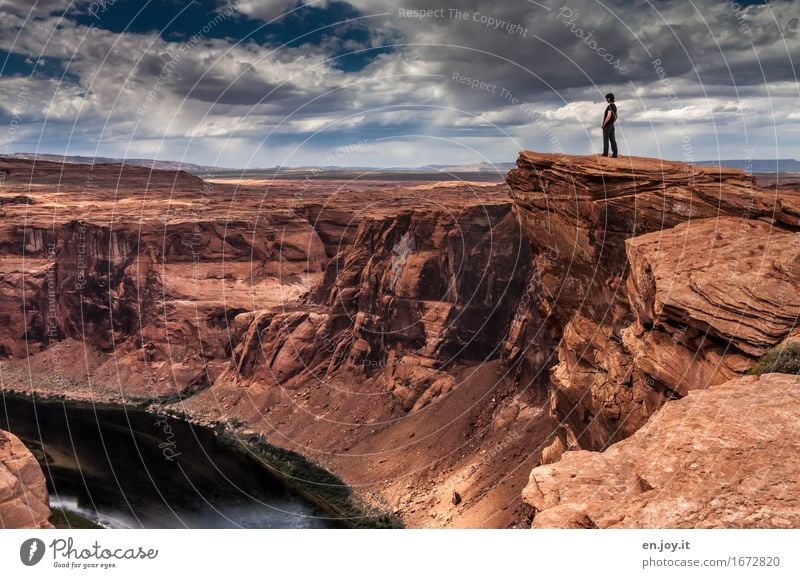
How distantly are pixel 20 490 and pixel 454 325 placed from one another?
5018cm

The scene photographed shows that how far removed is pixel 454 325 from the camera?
211 ft

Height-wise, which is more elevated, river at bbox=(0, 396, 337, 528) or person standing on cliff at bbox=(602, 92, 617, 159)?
person standing on cliff at bbox=(602, 92, 617, 159)

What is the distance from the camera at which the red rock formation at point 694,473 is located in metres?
12.1

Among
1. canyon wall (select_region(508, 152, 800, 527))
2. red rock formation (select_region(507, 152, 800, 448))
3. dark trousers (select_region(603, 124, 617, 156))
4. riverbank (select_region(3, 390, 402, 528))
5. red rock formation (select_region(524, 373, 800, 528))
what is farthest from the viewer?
riverbank (select_region(3, 390, 402, 528))

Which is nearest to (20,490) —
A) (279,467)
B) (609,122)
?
(609,122)

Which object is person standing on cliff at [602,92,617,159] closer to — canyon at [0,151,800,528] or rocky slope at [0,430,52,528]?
canyon at [0,151,800,528]

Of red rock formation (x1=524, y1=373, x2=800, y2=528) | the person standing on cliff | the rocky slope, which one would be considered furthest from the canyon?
the rocky slope

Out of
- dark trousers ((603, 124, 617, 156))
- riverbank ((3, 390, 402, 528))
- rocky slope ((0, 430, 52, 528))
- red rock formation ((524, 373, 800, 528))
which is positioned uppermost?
dark trousers ((603, 124, 617, 156))

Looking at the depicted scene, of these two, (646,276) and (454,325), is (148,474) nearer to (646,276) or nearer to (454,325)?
(454,325)

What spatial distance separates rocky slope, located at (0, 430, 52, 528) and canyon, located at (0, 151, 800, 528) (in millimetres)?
10856

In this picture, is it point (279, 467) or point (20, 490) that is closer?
point (20, 490)

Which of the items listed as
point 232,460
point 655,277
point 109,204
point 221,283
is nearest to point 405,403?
A: point 232,460

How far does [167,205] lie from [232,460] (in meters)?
48.6

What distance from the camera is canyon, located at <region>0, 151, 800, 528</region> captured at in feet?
47.0
